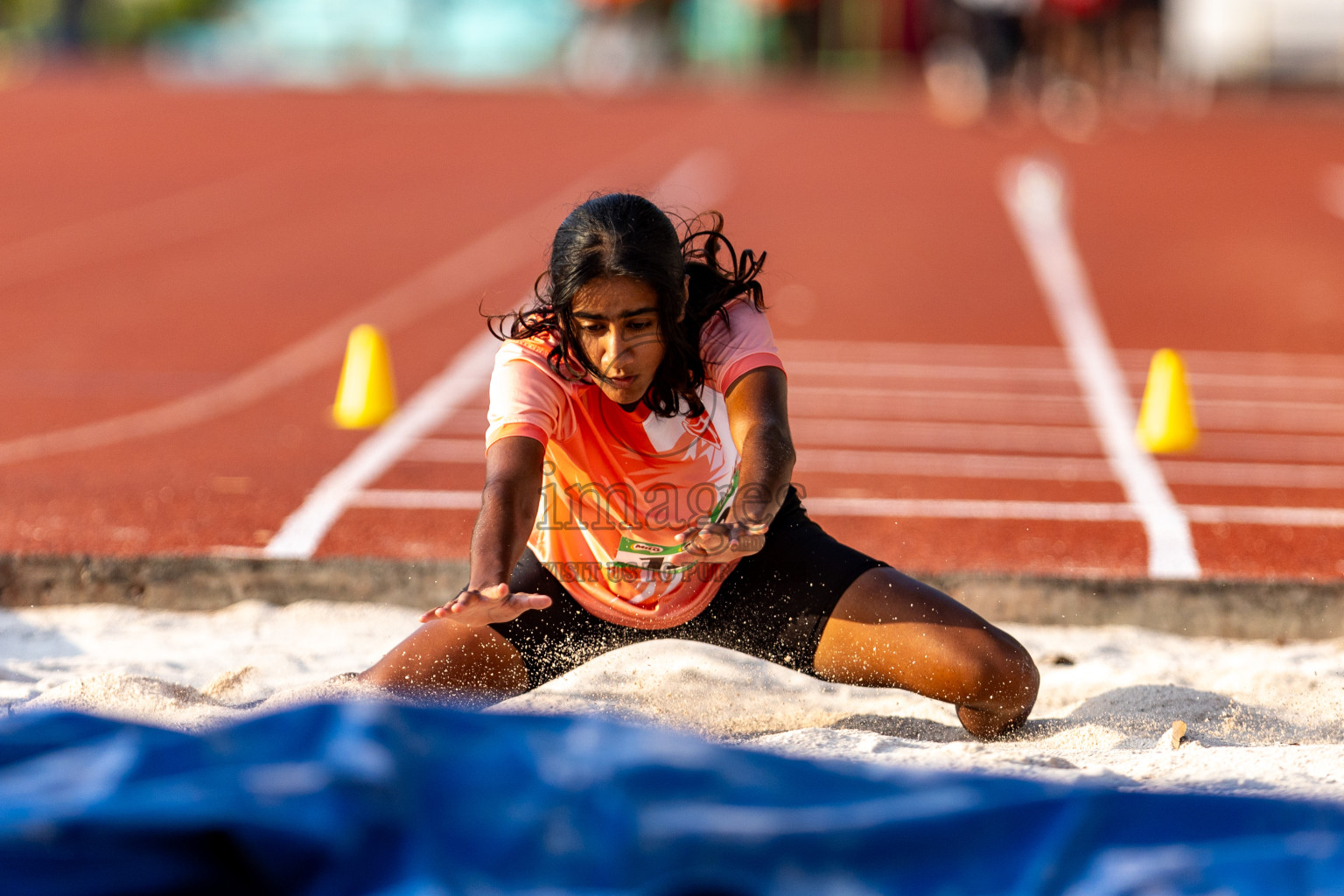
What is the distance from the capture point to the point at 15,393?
22.9ft

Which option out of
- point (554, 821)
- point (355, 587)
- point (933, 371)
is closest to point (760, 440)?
point (554, 821)

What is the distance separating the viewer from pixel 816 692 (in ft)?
12.0

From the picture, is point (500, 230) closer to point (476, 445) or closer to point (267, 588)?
Result: point (476, 445)

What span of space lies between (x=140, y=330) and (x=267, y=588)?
492cm

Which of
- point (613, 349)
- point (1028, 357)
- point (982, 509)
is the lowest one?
point (1028, 357)

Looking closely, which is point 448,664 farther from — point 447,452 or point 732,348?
point 447,452

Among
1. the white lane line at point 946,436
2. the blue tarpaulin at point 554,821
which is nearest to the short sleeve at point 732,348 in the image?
the blue tarpaulin at point 554,821

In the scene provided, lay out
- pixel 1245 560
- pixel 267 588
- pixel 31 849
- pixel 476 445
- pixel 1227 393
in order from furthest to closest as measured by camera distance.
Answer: pixel 1227 393, pixel 476 445, pixel 1245 560, pixel 267 588, pixel 31 849

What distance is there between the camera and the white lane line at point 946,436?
6.25 meters

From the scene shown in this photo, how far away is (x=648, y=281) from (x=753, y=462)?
0.42 meters

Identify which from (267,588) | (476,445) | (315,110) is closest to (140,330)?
(476,445)

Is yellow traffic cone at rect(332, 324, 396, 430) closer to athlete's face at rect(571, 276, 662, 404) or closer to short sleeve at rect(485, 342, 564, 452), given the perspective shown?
short sleeve at rect(485, 342, 564, 452)

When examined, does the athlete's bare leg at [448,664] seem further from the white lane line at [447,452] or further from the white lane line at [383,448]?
the white lane line at [447,452]

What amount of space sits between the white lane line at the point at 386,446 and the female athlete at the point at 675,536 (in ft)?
1.39
